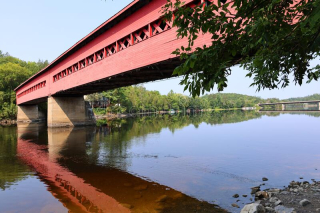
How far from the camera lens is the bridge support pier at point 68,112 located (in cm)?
2903

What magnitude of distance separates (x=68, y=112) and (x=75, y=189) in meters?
25.0

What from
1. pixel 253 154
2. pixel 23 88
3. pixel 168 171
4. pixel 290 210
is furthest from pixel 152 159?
pixel 23 88

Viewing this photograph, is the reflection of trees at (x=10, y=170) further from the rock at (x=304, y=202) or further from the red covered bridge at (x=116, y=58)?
the rock at (x=304, y=202)

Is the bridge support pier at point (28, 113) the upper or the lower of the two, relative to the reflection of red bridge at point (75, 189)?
upper

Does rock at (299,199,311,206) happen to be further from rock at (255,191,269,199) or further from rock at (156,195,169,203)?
rock at (156,195,169,203)

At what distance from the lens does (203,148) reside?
14.4 m

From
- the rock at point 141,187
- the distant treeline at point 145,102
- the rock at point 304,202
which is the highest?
the distant treeline at point 145,102

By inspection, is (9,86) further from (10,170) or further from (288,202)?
(288,202)

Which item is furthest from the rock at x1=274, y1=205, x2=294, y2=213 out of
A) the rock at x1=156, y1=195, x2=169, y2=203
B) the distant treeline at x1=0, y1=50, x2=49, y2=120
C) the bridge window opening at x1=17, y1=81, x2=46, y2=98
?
the distant treeline at x1=0, y1=50, x2=49, y2=120

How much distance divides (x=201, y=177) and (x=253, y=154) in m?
5.30

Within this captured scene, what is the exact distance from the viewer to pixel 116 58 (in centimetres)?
1578

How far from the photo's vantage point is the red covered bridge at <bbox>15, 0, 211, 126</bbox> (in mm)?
12141

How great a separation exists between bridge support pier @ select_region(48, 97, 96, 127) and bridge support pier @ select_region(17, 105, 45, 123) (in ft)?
67.3

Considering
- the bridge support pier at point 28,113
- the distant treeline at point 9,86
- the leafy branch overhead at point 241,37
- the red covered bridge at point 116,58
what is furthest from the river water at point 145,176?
the distant treeline at point 9,86
